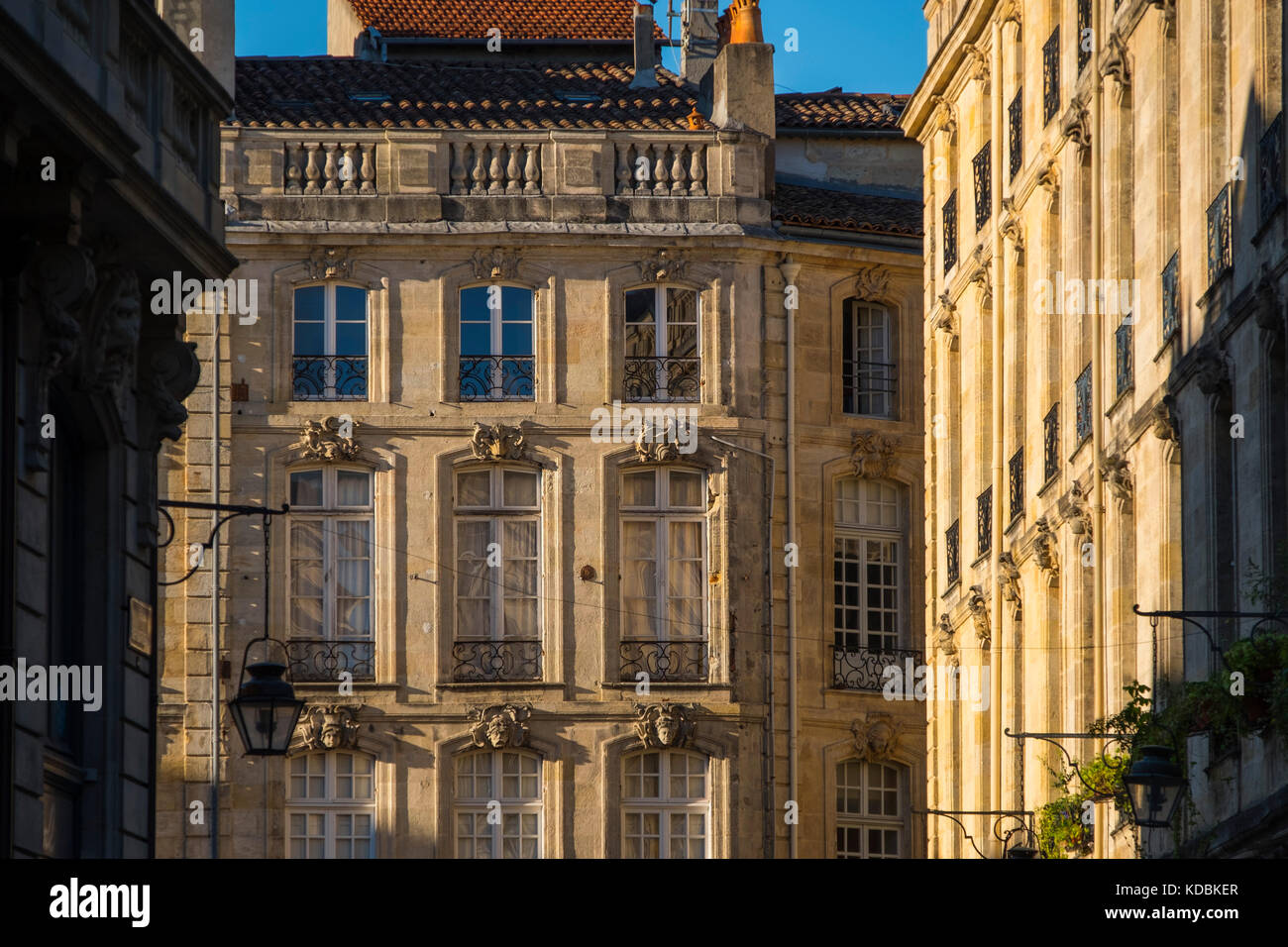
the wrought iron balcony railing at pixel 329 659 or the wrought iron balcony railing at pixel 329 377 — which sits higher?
the wrought iron balcony railing at pixel 329 377

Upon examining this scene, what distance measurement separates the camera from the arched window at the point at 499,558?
121 feet

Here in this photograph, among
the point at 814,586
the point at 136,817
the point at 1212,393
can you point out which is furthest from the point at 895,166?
the point at 136,817

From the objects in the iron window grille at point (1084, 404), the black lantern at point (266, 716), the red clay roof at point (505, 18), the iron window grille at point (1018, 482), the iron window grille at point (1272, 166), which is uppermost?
the red clay roof at point (505, 18)

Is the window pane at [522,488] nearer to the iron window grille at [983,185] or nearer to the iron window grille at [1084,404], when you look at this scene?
the iron window grille at [983,185]

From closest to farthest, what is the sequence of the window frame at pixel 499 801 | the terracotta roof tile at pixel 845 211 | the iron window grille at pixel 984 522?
the iron window grille at pixel 984 522, the window frame at pixel 499 801, the terracotta roof tile at pixel 845 211

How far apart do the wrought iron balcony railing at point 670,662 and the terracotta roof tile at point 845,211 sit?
17.1 ft

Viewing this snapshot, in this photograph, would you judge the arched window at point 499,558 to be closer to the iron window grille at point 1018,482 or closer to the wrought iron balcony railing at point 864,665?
the wrought iron balcony railing at point 864,665

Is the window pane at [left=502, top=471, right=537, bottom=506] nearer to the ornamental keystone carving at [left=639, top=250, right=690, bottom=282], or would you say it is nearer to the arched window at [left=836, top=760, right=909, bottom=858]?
the ornamental keystone carving at [left=639, top=250, right=690, bottom=282]

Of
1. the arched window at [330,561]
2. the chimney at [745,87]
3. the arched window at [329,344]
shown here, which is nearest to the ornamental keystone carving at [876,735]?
the arched window at [330,561]

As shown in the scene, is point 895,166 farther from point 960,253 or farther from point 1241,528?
point 1241,528

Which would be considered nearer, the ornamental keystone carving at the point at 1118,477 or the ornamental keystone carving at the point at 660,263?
the ornamental keystone carving at the point at 1118,477

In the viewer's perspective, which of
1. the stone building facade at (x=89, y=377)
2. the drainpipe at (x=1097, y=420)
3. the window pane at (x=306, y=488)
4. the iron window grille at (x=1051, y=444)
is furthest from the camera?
the window pane at (x=306, y=488)
